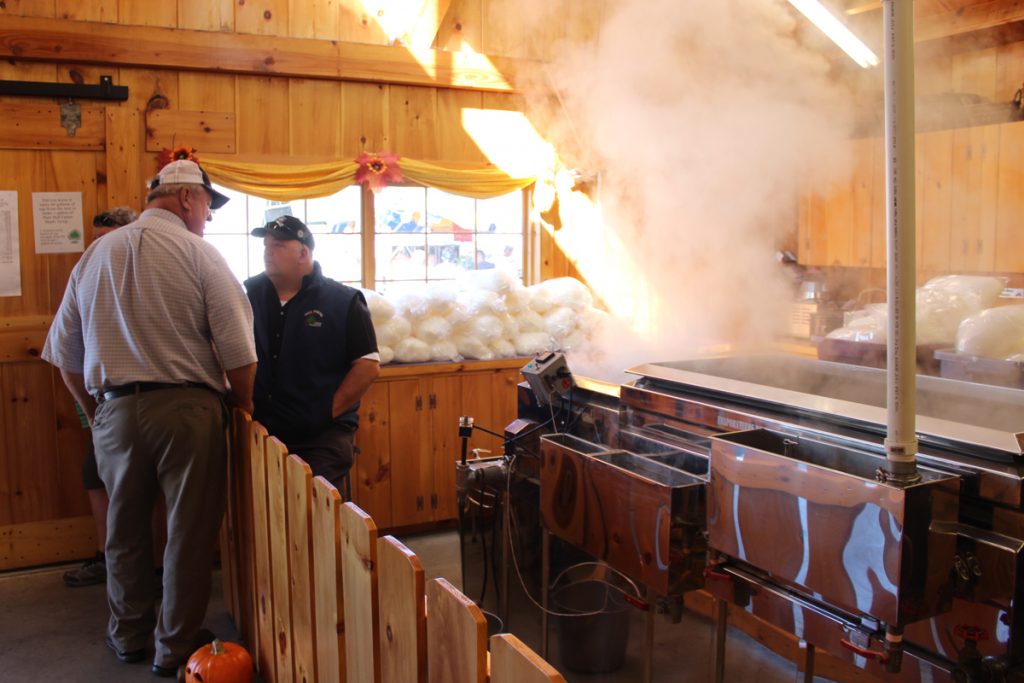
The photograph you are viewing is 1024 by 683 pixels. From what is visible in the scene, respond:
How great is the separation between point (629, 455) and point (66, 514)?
9.92ft

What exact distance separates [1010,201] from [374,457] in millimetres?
3352

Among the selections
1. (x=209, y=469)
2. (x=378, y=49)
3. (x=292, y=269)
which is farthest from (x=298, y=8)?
(x=209, y=469)

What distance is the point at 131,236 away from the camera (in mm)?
2852

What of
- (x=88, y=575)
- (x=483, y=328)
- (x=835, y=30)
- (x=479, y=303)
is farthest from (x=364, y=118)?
(x=88, y=575)

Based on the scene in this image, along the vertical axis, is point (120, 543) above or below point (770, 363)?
below

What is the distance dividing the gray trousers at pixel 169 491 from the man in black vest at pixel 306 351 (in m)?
0.34

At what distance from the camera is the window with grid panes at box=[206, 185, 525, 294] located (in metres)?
4.59

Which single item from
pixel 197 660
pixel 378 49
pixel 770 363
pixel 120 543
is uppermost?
pixel 378 49

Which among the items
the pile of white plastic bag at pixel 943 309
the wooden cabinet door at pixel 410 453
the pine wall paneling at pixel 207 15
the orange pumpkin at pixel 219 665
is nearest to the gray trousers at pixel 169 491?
the orange pumpkin at pixel 219 665

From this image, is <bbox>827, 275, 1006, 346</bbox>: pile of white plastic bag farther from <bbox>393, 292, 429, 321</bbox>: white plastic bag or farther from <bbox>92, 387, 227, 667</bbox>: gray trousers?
<bbox>92, 387, 227, 667</bbox>: gray trousers

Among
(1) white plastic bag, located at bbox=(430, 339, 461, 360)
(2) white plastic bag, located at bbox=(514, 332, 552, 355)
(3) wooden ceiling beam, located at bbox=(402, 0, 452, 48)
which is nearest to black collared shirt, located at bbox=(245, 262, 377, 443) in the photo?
(1) white plastic bag, located at bbox=(430, 339, 461, 360)

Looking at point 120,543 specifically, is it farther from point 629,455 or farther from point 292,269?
point 629,455

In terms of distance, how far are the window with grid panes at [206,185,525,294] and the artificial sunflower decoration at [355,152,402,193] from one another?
0.19 m

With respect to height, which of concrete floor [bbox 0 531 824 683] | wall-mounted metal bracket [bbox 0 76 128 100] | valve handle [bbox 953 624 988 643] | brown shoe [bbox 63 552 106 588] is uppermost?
wall-mounted metal bracket [bbox 0 76 128 100]
